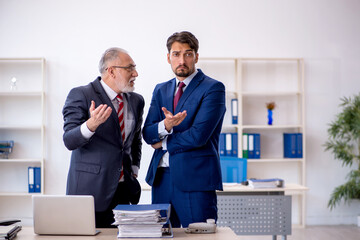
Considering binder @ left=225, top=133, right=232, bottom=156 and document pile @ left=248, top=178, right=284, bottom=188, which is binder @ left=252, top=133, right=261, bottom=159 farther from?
document pile @ left=248, top=178, right=284, bottom=188

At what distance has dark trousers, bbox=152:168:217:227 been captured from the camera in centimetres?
252

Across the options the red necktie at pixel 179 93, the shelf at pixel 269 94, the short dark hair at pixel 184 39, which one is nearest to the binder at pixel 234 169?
the shelf at pixel 269 94

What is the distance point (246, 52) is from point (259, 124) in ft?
3.51

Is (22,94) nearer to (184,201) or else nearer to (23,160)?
(23,160)

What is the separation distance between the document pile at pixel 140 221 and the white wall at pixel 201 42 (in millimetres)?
4322

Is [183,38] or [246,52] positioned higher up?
[246,52]

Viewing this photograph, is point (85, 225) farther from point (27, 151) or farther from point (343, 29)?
point (343, 29)

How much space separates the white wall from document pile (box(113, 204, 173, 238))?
4322 mm

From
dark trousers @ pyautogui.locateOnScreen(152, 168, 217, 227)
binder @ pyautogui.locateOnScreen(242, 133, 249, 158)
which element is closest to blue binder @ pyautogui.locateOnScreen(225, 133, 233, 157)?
binder @ pyautogui.locateOnScreen(242, 133, 249, 158)

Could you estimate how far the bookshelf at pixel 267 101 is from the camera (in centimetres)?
Answer: 645

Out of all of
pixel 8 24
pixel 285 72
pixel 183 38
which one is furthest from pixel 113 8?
pixel 183 38

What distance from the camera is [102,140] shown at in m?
2.50

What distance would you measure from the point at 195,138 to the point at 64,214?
86cm

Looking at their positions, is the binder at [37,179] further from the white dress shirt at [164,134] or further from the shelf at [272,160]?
the white dress shirt at [164,134]
